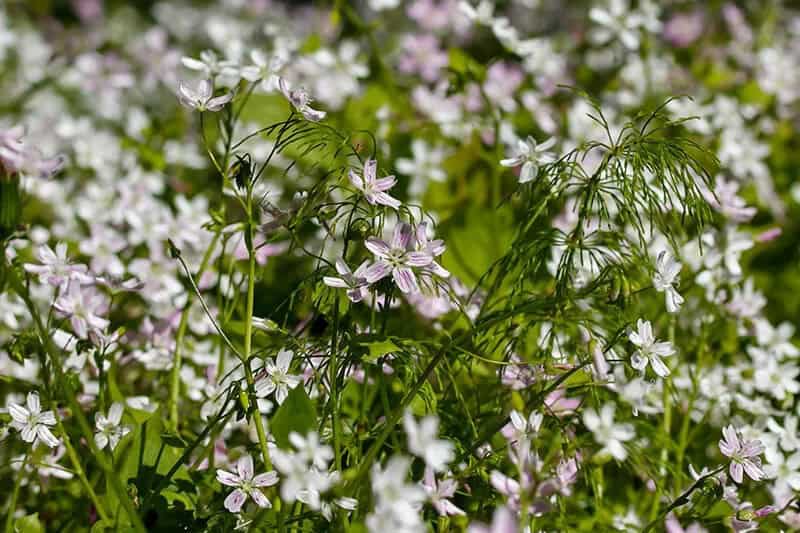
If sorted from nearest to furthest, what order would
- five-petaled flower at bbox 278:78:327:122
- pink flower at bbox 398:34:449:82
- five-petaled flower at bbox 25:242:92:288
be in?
five-petaled flower at bbox 278:78:327:122 < five-petaled flower at bbox 25:242:92:288 < pink flower at bbox 398:34:449:82

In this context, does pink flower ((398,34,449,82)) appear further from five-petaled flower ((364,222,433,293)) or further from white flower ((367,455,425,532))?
white flower ((367,455,425,532))

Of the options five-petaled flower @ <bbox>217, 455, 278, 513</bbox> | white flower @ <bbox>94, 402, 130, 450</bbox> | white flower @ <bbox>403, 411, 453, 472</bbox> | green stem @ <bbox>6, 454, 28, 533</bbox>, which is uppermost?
white flower @ <bbox>403, 411, 453, 472</bbox>

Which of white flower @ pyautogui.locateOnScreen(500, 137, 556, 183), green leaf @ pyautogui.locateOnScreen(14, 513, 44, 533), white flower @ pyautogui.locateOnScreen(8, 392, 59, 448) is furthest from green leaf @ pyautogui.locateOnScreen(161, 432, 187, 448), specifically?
white flower @ pyautogui.locateOnScreen(500, 137, 556, 183)

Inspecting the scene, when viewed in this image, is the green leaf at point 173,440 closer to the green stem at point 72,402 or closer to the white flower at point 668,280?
the green stem at point 72,402

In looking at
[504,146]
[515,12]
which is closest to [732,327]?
[504,146]

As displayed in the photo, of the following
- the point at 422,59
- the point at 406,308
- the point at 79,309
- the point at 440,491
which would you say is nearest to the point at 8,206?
the point at 79,309
